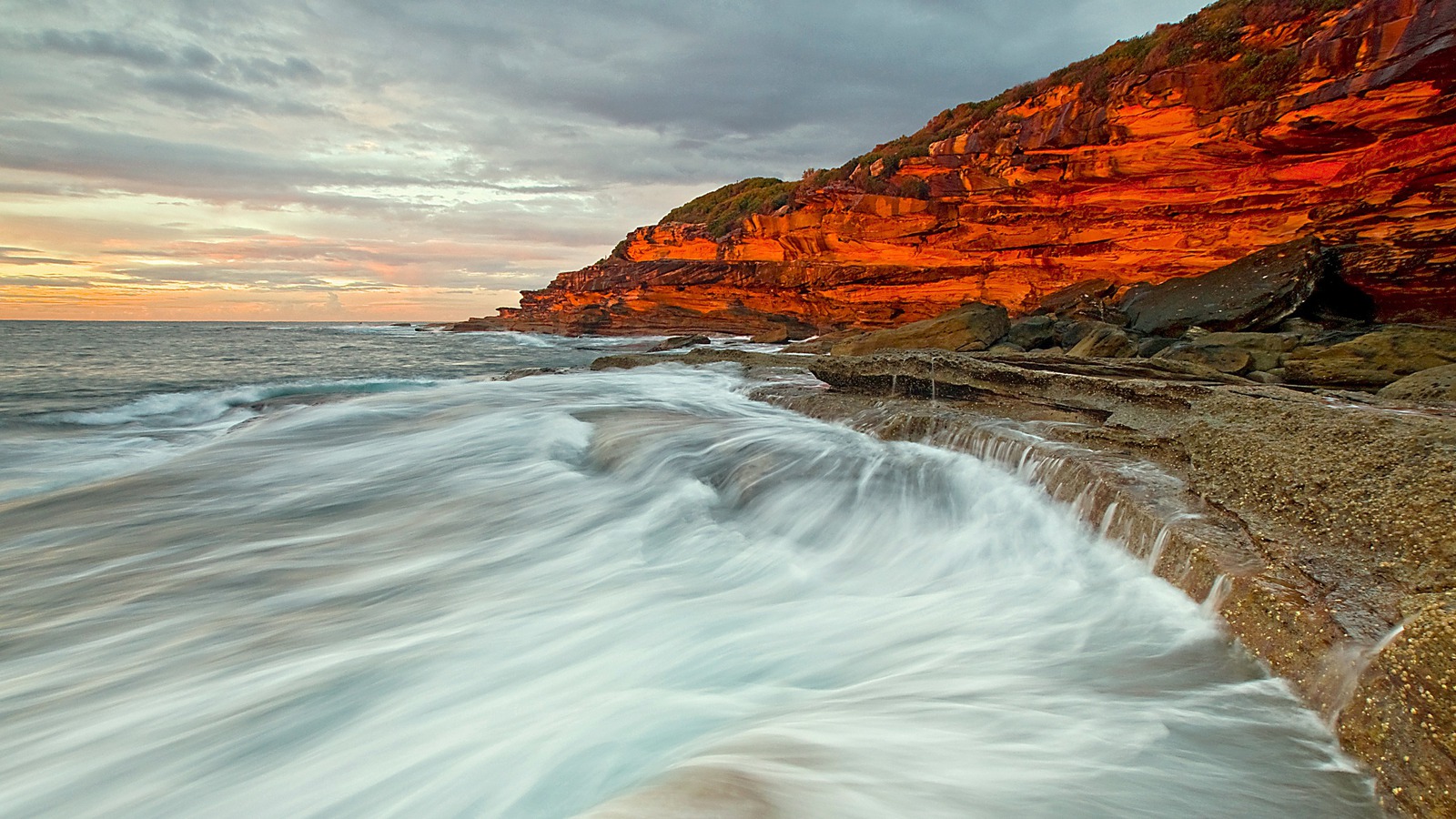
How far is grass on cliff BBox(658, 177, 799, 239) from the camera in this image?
3238cm

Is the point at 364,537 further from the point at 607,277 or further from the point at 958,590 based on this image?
the point at 607,277

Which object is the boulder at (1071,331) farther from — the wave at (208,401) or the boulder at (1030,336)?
the wave at (208,401)

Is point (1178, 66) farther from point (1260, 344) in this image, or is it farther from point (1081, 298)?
point (1260, 344)

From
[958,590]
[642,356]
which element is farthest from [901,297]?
[958,590]

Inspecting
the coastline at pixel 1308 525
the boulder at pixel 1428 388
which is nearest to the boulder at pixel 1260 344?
the boulder at pixel 1428 388

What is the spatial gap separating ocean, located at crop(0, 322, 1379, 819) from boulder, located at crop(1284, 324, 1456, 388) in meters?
5.04

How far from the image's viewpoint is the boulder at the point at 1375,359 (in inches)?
247

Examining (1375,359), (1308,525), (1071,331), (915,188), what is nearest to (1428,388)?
(1375,359)

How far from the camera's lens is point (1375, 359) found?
651cm

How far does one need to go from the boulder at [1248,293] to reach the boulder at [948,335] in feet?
8.59

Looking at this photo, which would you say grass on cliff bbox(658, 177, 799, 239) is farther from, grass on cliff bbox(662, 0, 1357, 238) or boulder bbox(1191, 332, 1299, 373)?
boulder bbox(1191, 332, 1299, 373)

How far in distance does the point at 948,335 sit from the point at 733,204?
104 feet

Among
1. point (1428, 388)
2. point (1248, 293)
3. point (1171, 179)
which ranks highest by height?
point (1171, 179)

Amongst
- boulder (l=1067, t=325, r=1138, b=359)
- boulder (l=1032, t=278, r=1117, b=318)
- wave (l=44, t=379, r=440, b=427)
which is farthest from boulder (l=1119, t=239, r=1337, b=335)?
wave (l=44, t=379, r=440, b=427)
